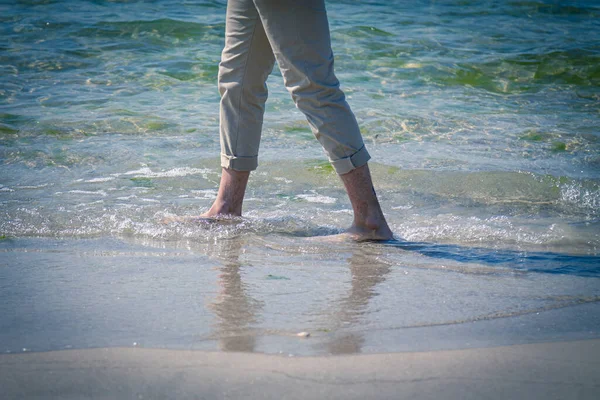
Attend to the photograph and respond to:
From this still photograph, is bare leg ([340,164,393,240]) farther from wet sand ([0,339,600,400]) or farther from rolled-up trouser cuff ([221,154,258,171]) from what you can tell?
wet sand ([0,339,600,400])

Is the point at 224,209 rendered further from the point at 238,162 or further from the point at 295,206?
the point at 295,206

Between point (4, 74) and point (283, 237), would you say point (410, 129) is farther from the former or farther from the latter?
point (4, 74)

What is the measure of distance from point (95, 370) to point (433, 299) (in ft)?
3.35

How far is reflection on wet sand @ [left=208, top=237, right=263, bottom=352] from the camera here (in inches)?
66.9

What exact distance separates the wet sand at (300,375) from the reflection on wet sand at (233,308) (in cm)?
9

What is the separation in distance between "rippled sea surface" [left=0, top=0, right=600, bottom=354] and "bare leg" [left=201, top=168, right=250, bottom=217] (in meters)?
0.10

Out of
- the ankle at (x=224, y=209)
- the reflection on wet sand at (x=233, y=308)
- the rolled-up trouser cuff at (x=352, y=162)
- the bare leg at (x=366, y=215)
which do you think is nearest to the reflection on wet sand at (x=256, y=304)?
the reflection on wet sand at (x=233, y=308)

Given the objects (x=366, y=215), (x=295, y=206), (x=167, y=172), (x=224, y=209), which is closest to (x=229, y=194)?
(x=224, y=209)

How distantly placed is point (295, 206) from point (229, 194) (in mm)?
583

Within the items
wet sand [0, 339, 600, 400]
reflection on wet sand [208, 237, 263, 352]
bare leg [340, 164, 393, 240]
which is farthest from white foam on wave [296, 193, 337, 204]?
wet sand [0, 339, 600, 400]

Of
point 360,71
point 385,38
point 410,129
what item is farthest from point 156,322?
point 385,38

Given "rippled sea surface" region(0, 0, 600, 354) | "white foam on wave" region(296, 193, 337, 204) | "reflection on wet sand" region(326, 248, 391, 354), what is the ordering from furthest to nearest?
"white foam on wave" region(296, 193, 337, 204) < "rippled sea surface" region(0, 0, 600, 354) < "reflection on wet sand" region(326, 248, 391, 354)

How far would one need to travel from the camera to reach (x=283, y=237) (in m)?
3.03

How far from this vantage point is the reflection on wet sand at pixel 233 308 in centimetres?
170
